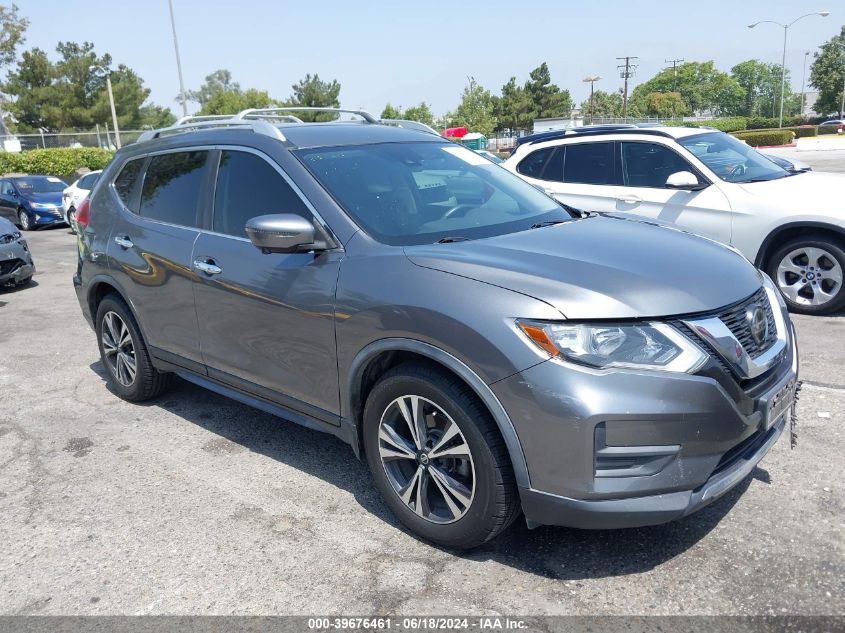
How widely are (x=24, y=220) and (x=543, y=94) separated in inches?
2919

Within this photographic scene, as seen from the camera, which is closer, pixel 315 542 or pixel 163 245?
pixel 315 542

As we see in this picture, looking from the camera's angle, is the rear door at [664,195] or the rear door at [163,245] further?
the rear door at [664,195]

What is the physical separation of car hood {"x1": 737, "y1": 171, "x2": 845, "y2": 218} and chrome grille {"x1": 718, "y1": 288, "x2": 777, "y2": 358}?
13.5ft

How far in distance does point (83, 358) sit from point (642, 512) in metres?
5.51

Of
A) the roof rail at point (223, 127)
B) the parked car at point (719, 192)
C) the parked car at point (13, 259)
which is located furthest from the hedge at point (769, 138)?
the roof rail at point (223, 127)

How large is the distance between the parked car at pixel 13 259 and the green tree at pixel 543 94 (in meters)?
79.4

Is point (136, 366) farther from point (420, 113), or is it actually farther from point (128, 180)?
Result: point (420, 113)

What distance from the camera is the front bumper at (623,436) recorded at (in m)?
2.64

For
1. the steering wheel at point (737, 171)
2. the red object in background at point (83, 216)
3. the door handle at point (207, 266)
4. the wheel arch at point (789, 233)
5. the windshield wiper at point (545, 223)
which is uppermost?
the red object in background at point (83, 216)

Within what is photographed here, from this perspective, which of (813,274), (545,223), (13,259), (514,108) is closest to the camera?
(545,223)

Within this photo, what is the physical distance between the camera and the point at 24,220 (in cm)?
1888

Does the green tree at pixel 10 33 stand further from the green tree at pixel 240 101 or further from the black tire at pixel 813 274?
the black tire at pixel 813 274

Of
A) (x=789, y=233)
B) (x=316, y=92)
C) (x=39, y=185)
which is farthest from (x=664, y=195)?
(x=316, y=92)

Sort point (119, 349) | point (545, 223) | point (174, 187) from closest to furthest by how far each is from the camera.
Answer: point (545, 223), point (174, 187), point (119, 349)
